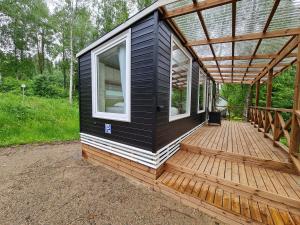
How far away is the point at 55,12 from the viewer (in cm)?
999

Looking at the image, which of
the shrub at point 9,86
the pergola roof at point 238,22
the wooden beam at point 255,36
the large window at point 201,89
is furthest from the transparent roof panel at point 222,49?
the shrub at point 9,86

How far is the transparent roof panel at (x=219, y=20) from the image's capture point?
2.33m

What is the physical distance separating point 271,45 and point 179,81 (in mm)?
2035

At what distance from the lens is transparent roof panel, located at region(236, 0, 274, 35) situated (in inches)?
84.1

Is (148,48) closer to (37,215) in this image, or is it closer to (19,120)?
(37,215)

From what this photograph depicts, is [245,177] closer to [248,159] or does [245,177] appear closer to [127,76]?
[248,159]

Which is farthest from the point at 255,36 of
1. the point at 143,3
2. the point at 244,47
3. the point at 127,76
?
the point at 143,3

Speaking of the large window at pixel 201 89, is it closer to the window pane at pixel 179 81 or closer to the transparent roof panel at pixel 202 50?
the transparent roof panel at pixel 202 50

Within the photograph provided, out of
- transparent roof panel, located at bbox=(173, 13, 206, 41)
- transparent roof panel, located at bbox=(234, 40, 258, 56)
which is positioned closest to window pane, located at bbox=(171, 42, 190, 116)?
transparent roof panel, located at bbox=(173, 13, 206, 41)

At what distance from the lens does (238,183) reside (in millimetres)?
2068

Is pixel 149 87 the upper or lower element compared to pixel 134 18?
lower

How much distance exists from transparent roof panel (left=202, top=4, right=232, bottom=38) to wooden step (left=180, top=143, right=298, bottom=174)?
218cm

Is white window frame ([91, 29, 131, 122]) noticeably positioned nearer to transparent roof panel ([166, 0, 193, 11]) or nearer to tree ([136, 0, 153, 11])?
transparent roof panel ([166, 0, 193, 11])

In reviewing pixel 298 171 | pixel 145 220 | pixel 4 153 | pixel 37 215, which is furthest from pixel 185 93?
pixel 4 153
